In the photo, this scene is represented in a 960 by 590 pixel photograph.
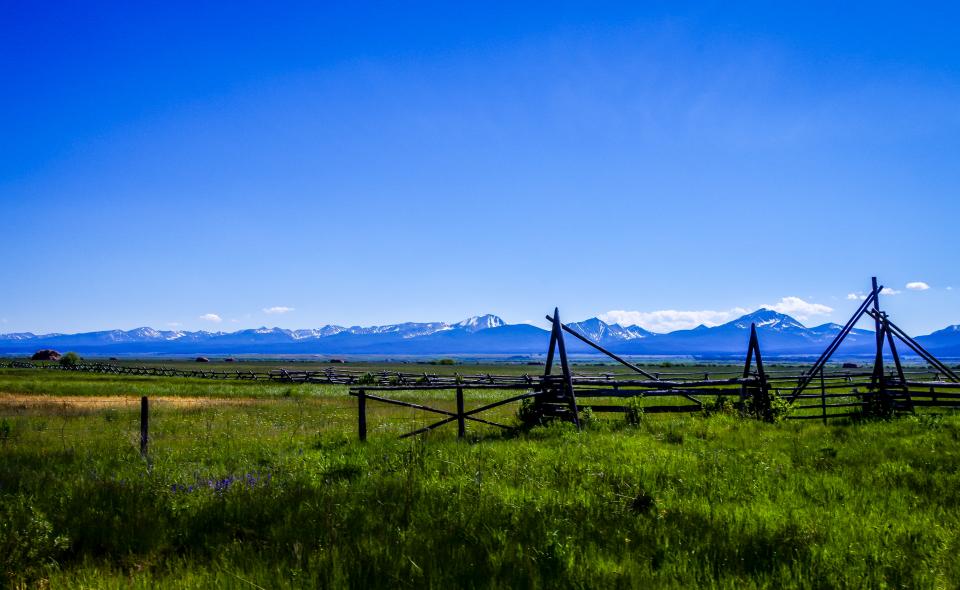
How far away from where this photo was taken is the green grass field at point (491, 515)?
16.9 feet

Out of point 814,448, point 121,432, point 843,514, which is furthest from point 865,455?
point 121,432

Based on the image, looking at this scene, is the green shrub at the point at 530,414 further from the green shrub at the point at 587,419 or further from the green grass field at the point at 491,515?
the green grass field at the point at 491,515

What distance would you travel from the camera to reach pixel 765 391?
1820 cm

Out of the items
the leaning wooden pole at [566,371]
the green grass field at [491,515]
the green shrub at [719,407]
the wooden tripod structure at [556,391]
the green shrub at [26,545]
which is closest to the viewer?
the green grass field at [491,515]

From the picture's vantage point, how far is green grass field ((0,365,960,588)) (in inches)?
202

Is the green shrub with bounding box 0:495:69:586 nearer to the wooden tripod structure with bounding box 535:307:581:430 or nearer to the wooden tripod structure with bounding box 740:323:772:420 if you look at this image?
the wooden tripod structure with bounding box 535:307:581:430

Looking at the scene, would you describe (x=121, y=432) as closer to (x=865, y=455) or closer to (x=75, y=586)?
(x=75, y=586)

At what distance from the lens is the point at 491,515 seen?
21.9 ft

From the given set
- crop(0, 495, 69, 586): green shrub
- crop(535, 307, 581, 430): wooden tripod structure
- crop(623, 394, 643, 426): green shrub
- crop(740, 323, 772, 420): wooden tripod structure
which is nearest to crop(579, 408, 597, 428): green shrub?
crop(535, 307, 581, 430): wooden tripod structure

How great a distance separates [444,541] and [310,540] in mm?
1466

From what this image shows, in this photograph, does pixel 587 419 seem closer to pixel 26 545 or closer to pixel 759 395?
pixel 759 395

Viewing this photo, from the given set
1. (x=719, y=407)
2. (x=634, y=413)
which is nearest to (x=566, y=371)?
(x=634, y=413)

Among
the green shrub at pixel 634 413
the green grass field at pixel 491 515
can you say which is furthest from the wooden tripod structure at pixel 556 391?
the green grass field at pixel 491 515

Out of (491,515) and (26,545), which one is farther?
(491,515)
